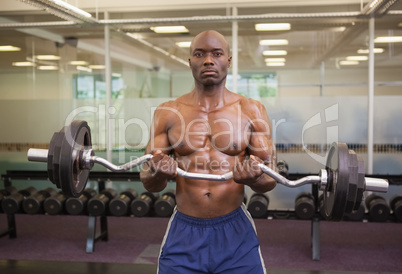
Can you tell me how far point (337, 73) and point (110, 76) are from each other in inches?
98.3

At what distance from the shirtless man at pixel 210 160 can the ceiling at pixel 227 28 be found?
2.71 meters

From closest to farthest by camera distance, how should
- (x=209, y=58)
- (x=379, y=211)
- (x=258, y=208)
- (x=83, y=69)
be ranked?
(x=209, y=58) < (x=379, y=211) < (x=258, y=208) < (x=83, y=69)

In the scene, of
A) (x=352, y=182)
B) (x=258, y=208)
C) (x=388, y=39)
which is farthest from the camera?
(x=388, y=39)

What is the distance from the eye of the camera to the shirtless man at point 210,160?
157 centimetres

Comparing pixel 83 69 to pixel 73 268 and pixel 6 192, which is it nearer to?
pixel 6 192

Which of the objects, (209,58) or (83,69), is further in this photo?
(83,69)

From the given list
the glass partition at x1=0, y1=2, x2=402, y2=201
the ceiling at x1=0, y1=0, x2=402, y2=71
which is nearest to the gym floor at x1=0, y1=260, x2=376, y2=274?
the glass partition at x1=0, y1=2, x2=402, y2=201

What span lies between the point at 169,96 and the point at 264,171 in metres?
3.64

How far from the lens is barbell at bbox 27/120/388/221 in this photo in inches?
50.4

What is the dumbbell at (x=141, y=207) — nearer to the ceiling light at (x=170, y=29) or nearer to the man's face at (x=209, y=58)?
the ceiling light at (x=170, y=29)

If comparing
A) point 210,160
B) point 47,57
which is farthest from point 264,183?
point 47,57

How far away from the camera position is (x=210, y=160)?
162cm

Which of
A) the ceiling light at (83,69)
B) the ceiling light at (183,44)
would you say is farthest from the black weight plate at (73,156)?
the ceiling light at (83,69)

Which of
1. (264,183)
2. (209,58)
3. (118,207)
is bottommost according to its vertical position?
(118,207)
